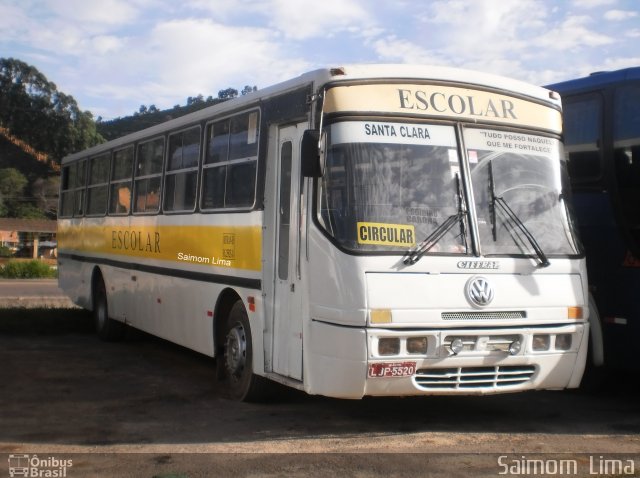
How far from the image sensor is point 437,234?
672 centimetres

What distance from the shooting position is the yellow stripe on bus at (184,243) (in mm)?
8067

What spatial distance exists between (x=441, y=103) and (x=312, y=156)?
1.32 metres

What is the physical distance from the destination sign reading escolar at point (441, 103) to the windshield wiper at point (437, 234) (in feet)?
2.15

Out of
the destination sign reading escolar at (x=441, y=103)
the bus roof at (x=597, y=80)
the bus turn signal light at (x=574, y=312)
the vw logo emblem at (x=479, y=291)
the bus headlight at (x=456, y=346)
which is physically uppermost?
the bus roof at (x=597, y=80)

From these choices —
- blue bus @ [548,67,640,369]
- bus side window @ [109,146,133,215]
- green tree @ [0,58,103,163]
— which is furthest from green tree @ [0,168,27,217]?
blue bus @ [548,67,640,369]

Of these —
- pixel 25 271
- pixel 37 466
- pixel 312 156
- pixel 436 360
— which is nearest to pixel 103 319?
pixel 37 466

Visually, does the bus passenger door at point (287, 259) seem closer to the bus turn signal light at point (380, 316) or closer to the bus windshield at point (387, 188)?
the bus windshield at point (387, 188)

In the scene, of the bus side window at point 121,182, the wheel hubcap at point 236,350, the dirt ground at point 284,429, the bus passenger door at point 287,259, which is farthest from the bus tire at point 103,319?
the bus passenger door at point 287,259

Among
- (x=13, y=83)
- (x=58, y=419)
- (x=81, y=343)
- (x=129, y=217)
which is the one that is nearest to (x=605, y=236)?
(x=58, y=419)

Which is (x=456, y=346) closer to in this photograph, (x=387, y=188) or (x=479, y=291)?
(x=479, y=291)

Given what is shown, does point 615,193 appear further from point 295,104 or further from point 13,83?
point 13,83

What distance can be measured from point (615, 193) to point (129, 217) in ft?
22.8

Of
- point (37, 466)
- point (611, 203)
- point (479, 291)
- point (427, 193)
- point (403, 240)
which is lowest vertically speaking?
point (37, 466)

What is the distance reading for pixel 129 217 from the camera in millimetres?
12062
